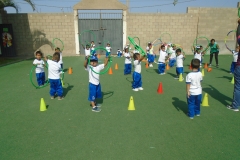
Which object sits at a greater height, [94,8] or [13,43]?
[94,8]

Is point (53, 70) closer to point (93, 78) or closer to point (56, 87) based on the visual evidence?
point (56, 87)

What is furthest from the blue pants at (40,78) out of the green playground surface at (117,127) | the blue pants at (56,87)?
the blue pants at (56,87)

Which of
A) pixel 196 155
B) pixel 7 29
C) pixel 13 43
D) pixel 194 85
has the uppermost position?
pixel 7 29

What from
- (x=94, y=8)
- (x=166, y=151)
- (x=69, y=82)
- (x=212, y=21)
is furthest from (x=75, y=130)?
(x=212, y=21)

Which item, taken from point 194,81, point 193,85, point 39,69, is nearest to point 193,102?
point 193,85

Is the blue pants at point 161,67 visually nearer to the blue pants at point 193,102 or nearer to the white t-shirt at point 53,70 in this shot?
the blue pants at point 193,102

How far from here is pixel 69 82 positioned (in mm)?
9531

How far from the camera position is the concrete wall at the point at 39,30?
60.4ft

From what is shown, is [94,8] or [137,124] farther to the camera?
[94,8]

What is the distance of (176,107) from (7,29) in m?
17.8

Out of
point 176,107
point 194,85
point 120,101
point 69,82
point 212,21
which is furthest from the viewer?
point 212,21

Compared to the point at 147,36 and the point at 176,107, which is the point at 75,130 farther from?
the point at 147,36

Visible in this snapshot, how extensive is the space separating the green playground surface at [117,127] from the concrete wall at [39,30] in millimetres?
11915

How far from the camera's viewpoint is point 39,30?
18.7 meters
